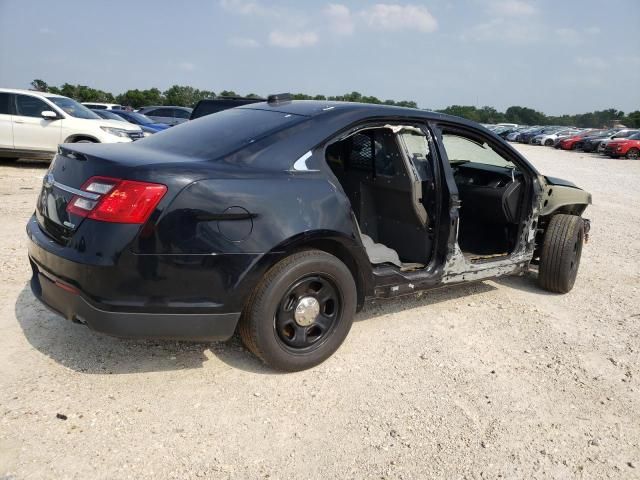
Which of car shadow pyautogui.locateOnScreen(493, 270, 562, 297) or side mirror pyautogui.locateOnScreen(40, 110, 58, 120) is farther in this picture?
side mirror pyautogui.locateOnScreen(40, 110, 58, 120)

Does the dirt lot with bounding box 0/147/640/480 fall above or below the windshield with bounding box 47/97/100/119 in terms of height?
below

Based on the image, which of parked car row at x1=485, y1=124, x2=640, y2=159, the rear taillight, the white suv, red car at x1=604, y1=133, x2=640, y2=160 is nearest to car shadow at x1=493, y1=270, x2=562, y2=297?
the rear taillight

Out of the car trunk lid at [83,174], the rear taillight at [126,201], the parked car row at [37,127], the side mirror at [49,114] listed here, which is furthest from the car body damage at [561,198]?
the side mirror at [49,114]

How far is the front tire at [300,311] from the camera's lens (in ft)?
9.11

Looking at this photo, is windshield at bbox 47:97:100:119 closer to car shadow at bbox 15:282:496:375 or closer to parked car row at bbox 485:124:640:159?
car shadow at bbox 15:282:496:375

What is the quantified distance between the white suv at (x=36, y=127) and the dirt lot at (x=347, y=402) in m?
7.43

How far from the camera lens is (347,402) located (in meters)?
2.78

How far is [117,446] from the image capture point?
231 cm

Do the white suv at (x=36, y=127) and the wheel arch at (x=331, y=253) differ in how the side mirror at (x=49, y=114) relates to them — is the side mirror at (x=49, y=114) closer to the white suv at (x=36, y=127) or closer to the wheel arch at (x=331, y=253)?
the white suv at (x=36, y=127)

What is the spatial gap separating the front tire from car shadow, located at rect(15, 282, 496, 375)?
0.67 ft

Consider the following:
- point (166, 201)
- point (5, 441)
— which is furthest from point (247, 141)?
point (5, 441)

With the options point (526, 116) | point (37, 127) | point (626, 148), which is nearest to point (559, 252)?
point (37, 127)

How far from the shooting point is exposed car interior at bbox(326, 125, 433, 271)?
3725 mm

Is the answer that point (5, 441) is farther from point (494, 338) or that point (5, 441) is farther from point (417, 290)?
point (494, 338)
